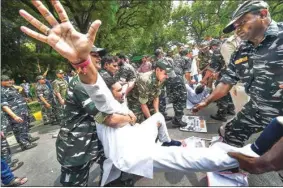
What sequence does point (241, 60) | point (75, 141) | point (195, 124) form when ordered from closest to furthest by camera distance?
point (75, 141) < point (241, 60) < point (195, 124)

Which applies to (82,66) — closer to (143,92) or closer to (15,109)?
(143,92)

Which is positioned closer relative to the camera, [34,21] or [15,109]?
[34,21]

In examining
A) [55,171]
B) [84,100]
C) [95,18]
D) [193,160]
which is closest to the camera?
[193,160]

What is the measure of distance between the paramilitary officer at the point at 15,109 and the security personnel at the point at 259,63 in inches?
176

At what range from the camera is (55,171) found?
3496 mm

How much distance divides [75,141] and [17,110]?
11.8 feet

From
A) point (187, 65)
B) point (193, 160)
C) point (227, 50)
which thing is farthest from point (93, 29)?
point (187, 65)

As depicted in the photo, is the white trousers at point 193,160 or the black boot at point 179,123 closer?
the white trousers at point 193,160

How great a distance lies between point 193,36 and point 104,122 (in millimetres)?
38019

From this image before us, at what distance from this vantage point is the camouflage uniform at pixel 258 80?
200cm

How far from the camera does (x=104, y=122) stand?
73.5 inches

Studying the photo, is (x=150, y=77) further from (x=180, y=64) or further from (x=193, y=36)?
(x=193, y=36)

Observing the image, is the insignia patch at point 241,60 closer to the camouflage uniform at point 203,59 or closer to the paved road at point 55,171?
the paved road at point 55,171

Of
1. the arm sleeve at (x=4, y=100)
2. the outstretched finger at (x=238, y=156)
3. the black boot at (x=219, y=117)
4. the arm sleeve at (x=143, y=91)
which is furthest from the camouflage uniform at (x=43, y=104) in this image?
the outstretched finger at (x=238, y=156)
